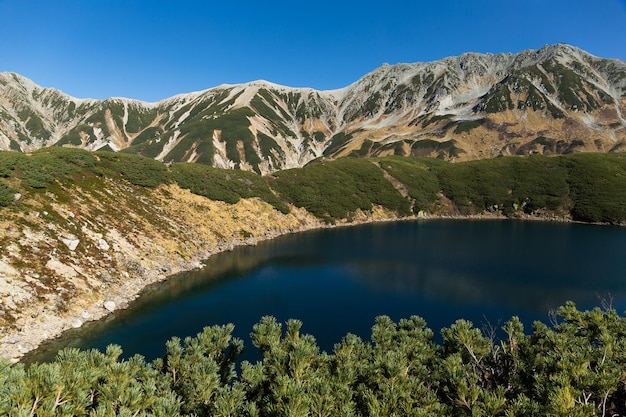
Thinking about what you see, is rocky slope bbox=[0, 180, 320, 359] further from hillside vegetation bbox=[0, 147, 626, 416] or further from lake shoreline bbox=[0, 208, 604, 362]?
hillside vegetation bbox=[0, 147, 626, 416]

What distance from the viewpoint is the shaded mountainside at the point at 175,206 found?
3716 centimetres

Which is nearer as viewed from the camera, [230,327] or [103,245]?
[230,327]

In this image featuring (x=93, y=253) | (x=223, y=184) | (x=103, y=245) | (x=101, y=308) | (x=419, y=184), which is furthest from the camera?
(x=419, y=184)

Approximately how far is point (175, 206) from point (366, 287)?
143 feet

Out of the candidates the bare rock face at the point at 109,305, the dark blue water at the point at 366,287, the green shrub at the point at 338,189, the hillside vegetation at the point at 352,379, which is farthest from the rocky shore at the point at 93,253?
the green shrub at the point at 338,189

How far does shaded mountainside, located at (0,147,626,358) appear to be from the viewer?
37.2 meters

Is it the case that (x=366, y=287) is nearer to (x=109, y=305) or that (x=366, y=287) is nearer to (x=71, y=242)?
(x=109, y=305)

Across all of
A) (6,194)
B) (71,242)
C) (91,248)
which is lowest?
(91,248)

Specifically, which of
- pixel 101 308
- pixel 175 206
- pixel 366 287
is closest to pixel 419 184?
pixel 366 287

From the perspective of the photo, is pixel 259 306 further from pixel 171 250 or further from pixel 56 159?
pixel 56 159

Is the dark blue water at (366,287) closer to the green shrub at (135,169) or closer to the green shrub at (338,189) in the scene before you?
the green shrub at (338,189)

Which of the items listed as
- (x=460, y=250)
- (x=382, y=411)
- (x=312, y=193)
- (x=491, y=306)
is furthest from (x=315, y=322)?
(x=312, y=193)

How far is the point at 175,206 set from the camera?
70000 mm

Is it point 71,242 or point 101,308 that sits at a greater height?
point 71,242
